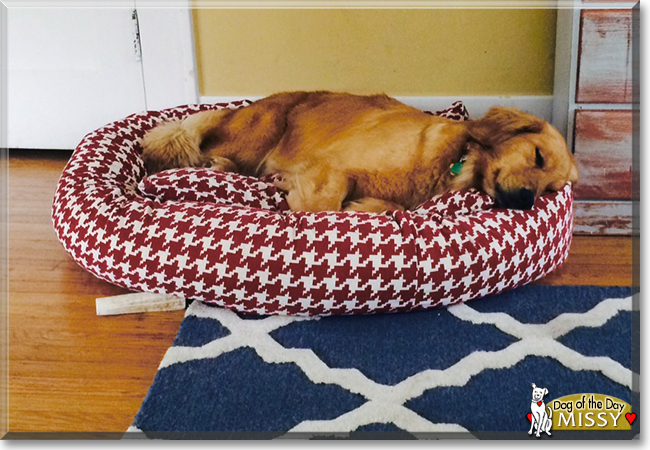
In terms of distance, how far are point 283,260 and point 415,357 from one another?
377mm

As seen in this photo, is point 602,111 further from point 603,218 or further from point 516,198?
point 516,198

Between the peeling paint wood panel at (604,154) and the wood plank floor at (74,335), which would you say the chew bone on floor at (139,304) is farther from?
the peeling paint wood panel at (604,154)

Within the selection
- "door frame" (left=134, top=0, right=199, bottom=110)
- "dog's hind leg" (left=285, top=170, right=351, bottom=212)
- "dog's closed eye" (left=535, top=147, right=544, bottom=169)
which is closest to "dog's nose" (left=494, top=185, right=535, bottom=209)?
"dog's closed eye" (left=535, top=147, right=544, bottom=169)

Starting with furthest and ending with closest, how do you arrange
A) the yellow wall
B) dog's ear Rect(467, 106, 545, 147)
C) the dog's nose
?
the yellow wall → dog's ear Rect(467, 106, 545, 147) → the dog's nose

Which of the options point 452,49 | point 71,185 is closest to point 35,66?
point 71,185

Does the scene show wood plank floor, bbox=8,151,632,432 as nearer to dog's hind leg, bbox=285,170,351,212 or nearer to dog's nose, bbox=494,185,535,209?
dog's nose, bbox=494,185,535,209

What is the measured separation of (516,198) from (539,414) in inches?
28.6

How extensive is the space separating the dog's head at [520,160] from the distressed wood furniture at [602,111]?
30 centimetres

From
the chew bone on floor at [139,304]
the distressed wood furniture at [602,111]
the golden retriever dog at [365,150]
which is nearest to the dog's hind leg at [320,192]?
the golden retriever dog at [365,150]

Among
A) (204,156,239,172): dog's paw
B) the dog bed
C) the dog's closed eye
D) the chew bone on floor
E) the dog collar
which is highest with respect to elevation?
the dog's closed eye

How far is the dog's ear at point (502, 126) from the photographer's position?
1932mm

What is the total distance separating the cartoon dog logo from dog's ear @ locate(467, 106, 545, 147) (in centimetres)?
85

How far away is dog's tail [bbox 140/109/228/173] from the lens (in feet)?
7.59

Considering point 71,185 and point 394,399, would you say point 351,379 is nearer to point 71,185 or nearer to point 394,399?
point 394,399
